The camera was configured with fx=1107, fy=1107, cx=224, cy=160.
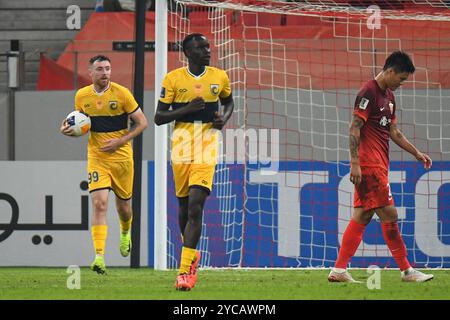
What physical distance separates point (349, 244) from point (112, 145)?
275 centimetres

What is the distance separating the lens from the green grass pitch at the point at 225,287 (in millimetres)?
7586

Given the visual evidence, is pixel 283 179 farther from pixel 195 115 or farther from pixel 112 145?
pixel 195 115

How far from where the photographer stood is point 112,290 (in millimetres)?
A: 8211

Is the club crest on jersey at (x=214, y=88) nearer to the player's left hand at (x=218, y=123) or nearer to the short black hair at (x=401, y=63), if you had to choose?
the player's left hand at (x=218, y=123)

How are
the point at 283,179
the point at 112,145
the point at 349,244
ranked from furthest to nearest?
the point at 283,179 → the point at 112,145 → the point at 349,244

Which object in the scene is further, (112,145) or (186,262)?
(112,145)

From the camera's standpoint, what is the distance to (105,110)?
1079 cm

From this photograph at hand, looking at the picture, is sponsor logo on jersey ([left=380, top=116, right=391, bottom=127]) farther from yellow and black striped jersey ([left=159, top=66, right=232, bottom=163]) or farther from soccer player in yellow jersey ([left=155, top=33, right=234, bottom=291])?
yellow and black striped jersey ([left=159, top=66, right=232, bottom=163])

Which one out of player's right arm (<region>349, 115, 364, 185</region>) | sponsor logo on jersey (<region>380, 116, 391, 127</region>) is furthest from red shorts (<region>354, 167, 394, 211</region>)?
sponsor logo on jersey (<region>380, 116, 391, 127</region>)

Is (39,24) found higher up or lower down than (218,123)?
higher up

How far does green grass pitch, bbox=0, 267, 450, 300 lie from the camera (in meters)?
7.59

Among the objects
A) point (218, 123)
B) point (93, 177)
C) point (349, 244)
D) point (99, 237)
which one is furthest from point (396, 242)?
point (93, 177)

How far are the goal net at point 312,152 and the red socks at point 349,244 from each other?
354cm

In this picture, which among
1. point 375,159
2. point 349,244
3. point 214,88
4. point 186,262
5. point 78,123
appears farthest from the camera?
point 78,123
